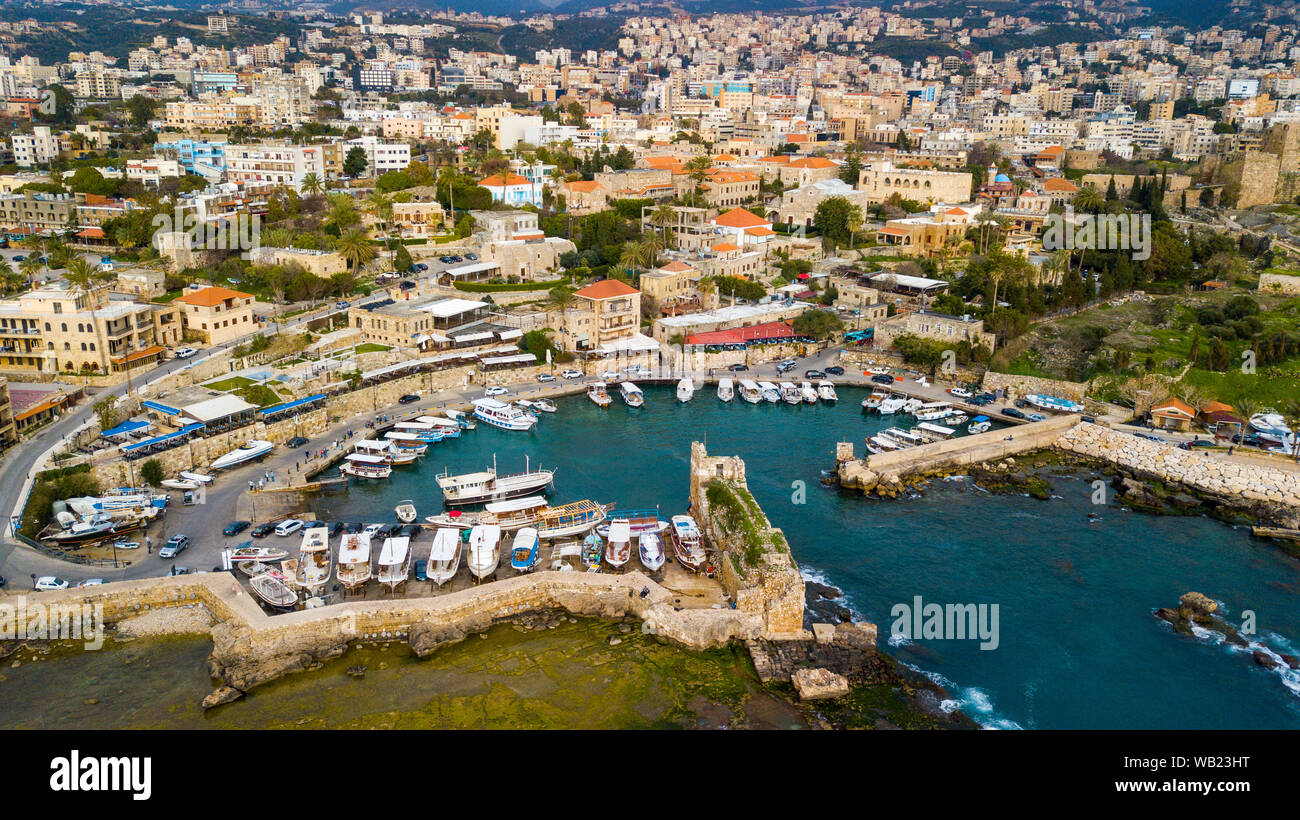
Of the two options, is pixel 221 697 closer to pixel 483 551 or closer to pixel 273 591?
pixel 273 591

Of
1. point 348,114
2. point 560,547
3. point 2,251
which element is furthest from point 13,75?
point 560,547

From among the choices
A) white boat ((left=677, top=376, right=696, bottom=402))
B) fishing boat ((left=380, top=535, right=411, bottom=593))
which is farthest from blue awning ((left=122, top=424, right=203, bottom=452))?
white boat ((left=677, top=376, right=696, bottom=402))

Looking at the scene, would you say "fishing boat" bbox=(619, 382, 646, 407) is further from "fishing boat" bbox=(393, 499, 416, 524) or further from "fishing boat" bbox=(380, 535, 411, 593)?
"fishing boat" bbox=(380, 535, 411, 593)

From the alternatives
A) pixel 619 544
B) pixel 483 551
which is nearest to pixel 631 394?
pixel 619 544

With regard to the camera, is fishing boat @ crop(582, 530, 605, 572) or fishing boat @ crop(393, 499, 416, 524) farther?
fishing boat @ crop(393, 499, 416, 524)

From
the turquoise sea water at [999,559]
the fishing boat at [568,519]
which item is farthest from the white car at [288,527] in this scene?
the fishing boat at [568,519]

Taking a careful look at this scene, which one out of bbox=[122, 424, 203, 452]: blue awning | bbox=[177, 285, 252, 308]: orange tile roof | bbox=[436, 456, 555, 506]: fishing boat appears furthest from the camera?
bbox=[177, 285, 252, 308]: orange tile roof

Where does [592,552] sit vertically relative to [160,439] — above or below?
below
